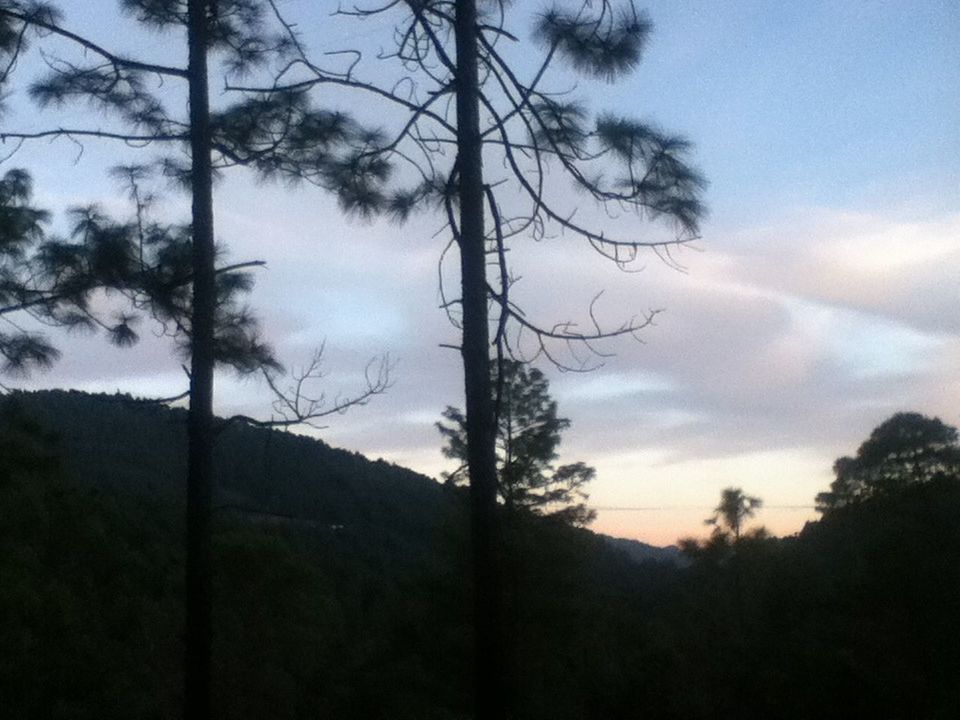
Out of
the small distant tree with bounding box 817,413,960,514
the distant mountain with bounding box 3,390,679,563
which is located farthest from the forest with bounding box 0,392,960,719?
the distant mountain with bounding box 3,390,679,563

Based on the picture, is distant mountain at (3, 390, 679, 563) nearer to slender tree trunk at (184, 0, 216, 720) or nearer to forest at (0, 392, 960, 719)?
forest at (0, 392, 960, 719)

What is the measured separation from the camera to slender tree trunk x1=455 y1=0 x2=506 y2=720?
6395 mm

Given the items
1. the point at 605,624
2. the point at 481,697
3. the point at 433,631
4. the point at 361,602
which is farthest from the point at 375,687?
the point at 481,697

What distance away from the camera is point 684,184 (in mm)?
6875

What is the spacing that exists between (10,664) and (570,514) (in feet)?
40.1

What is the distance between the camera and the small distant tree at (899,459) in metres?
14.5

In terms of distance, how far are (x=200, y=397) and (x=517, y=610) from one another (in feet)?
41.0

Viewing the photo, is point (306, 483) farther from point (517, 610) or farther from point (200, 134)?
point (200, 134)

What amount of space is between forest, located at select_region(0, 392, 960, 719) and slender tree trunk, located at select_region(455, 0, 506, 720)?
2105 millimetres

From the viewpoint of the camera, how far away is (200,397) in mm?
9133

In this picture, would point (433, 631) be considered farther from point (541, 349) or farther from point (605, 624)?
point (541, 349)

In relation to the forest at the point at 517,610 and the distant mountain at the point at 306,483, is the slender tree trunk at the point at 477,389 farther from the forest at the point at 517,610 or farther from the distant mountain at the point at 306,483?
the distant mountain at the point at 306,483

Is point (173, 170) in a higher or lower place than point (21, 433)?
higher

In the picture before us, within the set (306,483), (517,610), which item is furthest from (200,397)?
(306,483)
